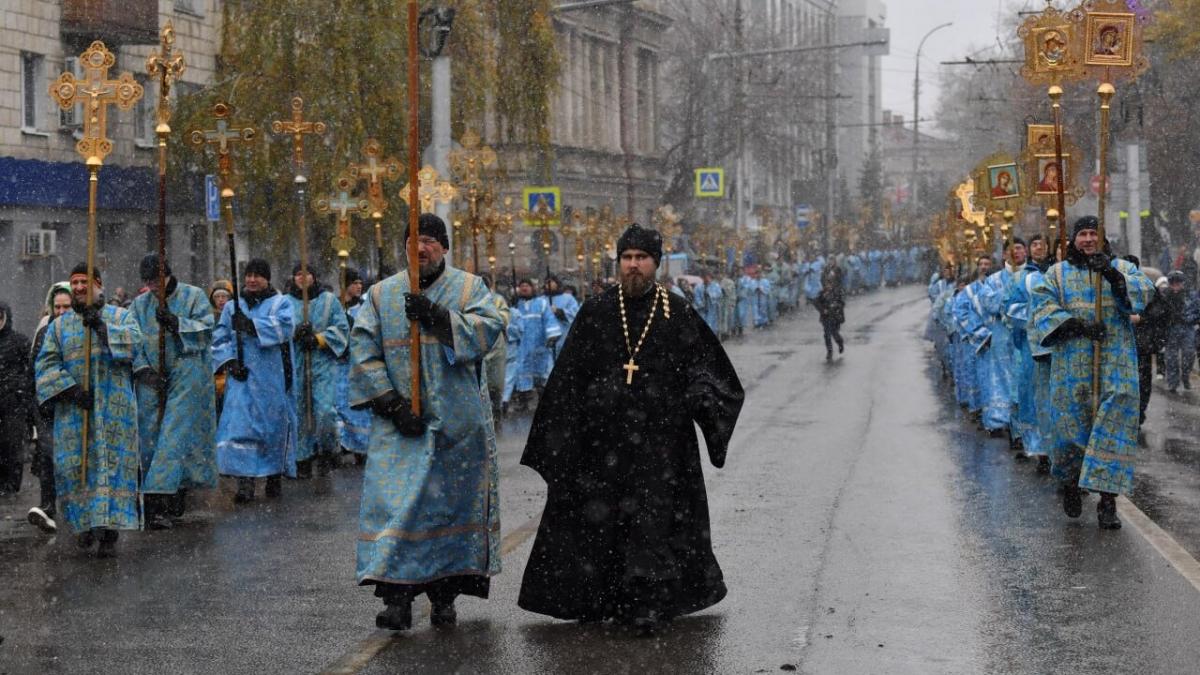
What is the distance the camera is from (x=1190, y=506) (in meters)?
13.1

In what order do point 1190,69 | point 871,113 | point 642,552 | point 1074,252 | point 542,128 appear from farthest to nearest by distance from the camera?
point 871,113 → point 1190,69 → point 542,128 → point 1074,252 → point 642,552

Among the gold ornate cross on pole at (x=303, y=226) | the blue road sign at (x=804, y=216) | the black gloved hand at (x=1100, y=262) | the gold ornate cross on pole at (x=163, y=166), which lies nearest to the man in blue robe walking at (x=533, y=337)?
the gold ornate cross on pole at (x=303, y=226)

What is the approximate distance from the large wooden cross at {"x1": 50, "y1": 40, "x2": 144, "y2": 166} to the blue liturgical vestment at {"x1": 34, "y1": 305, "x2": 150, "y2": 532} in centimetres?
124

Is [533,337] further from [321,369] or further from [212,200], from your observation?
[321,369]

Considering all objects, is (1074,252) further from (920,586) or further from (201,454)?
(201,454)

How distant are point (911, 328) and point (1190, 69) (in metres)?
8.53

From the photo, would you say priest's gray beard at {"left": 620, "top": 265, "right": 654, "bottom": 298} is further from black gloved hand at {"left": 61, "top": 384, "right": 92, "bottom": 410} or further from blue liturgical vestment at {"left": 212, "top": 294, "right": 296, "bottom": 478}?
blue liturgical vestment at {"left": 212, "top": 294, "right": 296, "bottom": 478}

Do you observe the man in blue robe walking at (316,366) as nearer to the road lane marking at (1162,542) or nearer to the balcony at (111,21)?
the road lane marking at (1162,542)

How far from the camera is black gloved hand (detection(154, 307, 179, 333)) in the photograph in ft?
41.9

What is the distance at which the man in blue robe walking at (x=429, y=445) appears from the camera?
28.4ft

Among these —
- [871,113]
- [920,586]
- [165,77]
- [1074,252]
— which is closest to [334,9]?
[165,77]

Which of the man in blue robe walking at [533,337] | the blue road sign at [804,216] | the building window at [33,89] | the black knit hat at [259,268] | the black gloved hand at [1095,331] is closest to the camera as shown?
the black gloved hand at [1095,331]

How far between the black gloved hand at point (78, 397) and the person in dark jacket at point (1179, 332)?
47.5 feet

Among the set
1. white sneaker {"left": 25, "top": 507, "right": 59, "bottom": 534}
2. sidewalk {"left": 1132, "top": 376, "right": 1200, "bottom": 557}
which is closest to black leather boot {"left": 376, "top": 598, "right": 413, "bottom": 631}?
sidewalk {"left": 1132, "top": 376, "right": 1200, "bottom": 557}
